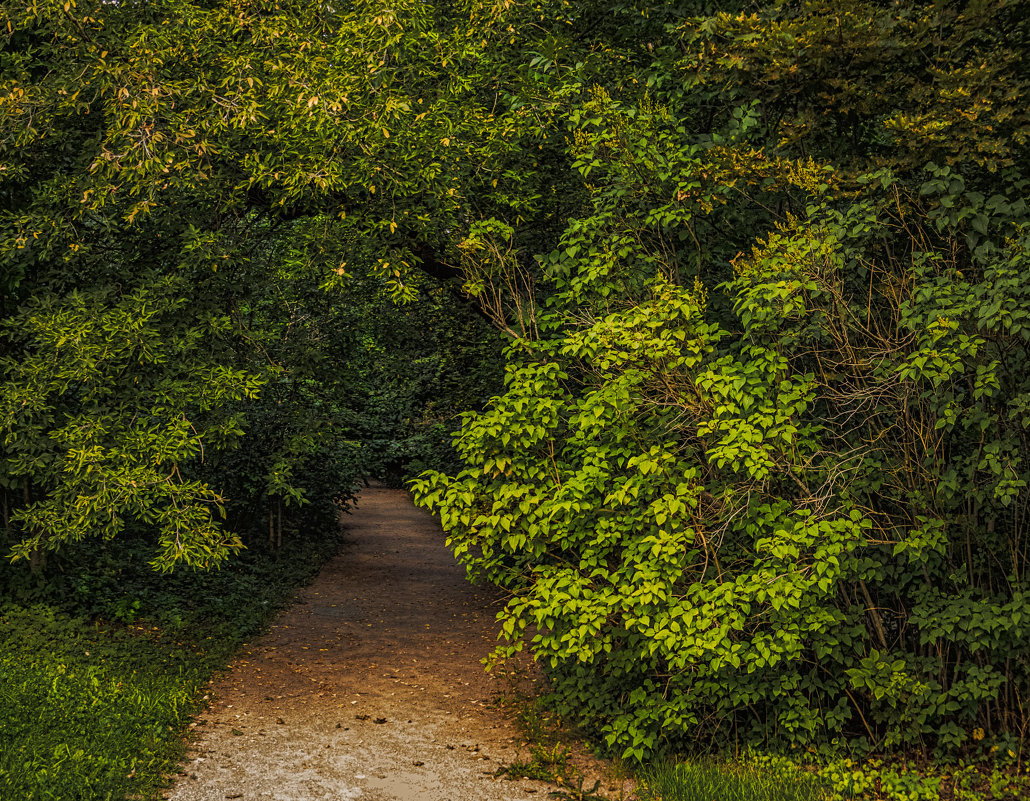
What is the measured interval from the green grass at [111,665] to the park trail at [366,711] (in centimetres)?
29

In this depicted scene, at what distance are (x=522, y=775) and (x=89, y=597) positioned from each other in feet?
19.0

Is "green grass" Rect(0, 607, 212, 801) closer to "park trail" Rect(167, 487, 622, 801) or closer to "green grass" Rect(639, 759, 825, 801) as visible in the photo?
"park trail" Rect(167, 487, 622, 801)

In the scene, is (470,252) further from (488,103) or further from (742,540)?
(742,540)

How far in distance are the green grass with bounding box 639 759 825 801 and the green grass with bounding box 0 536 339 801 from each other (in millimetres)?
3415

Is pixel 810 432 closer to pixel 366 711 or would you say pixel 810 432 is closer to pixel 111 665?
pixel 366 711

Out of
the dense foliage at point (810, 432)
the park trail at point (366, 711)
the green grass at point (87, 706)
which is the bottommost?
the park trail at point (366, 711)

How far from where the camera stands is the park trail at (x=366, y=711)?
20.1ft

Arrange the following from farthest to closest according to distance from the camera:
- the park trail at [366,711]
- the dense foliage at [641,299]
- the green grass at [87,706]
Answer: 1. the park trail at [366,711]
2. the green grass at [87,706]
3. the dense foliage at [641,299]

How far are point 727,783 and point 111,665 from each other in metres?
5.65

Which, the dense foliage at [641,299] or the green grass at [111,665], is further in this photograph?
the green grass at [111,665]

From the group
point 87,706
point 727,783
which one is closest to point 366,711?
point 87,706

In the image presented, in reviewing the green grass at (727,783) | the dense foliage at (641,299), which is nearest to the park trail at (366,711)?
the green grass at (727,783)

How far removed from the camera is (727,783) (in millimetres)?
5578

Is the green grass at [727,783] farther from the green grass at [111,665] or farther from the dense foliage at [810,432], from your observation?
A: the green grass at [111,665]
